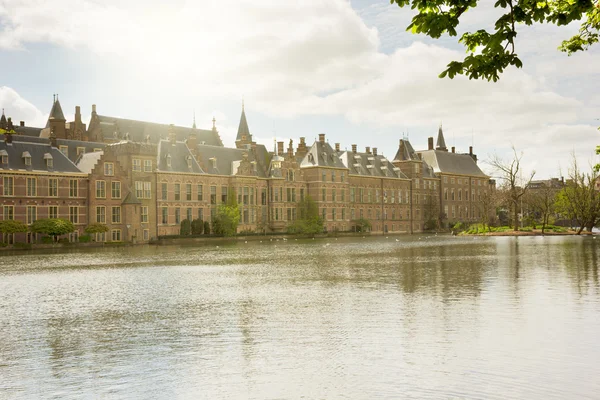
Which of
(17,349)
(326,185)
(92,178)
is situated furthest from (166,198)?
(17,349)

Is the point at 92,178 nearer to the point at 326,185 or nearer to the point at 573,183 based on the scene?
the point at 326,185

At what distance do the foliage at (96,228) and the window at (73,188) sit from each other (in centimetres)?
360

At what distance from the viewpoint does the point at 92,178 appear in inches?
2576

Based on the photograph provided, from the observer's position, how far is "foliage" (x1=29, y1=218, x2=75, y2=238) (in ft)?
193

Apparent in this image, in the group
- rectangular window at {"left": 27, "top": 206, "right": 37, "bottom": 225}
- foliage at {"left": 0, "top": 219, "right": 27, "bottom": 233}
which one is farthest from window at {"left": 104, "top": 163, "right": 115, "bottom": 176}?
foliage at {"left": 0, "top": 219, "right": 27, "bottom": 233}

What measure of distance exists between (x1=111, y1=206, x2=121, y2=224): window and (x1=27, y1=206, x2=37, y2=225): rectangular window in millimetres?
8065

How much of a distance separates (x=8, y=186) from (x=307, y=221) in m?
40.2

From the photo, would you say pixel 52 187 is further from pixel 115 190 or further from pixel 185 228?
pixel 185 228

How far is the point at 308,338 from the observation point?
13859 millimetres

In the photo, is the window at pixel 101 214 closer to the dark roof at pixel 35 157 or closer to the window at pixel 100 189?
the window at pixel 100 189

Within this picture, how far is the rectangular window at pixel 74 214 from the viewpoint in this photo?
63.9 metres

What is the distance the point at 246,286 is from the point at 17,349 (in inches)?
440

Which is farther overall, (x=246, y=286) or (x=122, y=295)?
(x=246, y=286)

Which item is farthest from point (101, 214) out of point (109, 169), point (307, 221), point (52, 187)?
point (307, 221)
